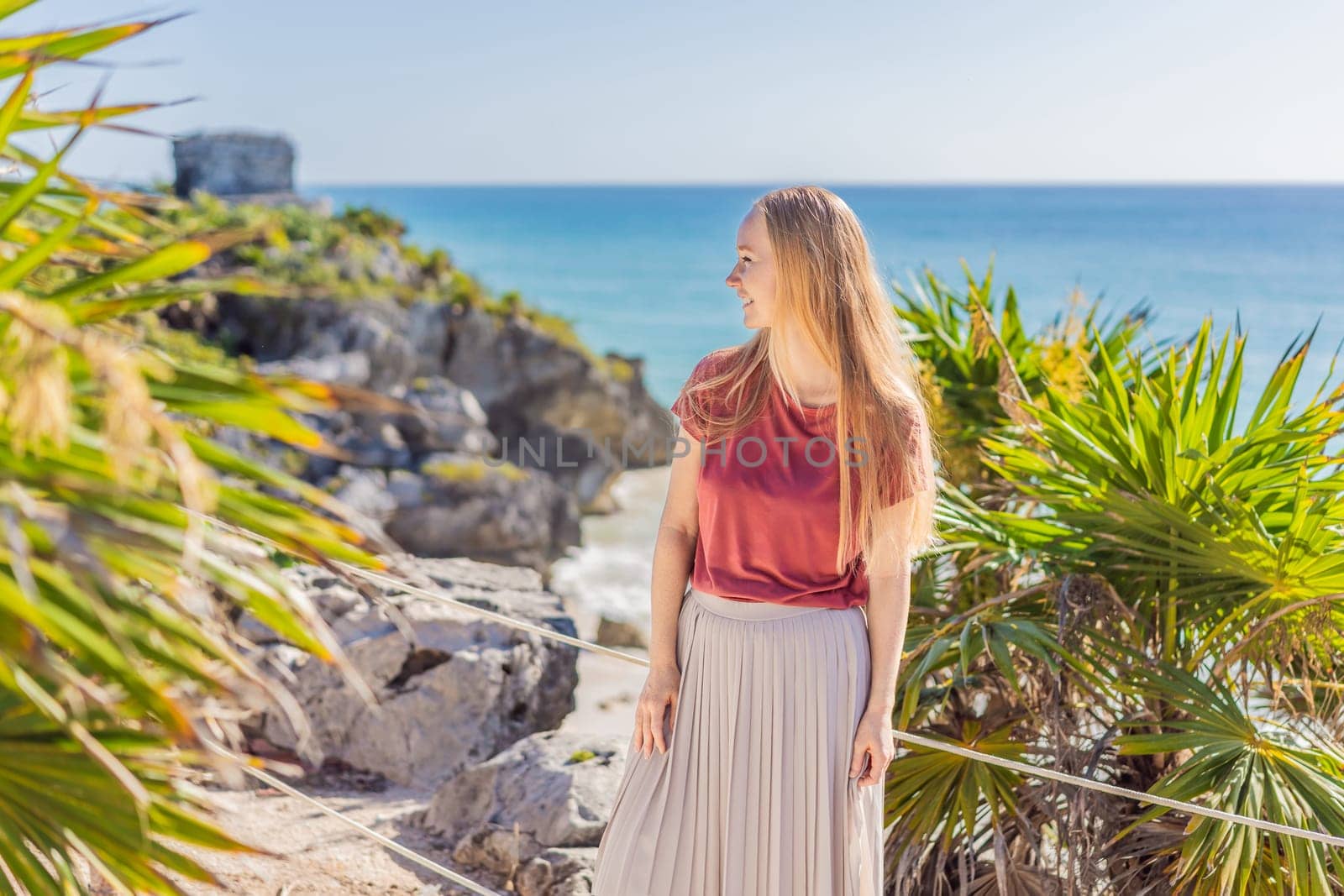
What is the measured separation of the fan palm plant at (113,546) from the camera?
45.6 inches

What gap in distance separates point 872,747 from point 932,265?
54660 millimetres

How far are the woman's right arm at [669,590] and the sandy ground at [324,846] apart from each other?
1.16 m

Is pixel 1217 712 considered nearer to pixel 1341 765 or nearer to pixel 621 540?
pixel 1341 765

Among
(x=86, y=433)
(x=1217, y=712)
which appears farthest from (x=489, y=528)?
(x=86, y=433)

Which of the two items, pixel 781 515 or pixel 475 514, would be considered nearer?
pixel 781 515

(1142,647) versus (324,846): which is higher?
(1142,647)

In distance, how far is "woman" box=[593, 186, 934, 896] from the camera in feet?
7.52

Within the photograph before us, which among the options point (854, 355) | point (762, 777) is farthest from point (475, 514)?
point (854, 355)

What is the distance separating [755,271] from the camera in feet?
7.57

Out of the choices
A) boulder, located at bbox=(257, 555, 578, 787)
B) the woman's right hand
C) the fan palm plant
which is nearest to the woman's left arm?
the woman's right hand

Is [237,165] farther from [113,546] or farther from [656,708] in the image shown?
[113,546]

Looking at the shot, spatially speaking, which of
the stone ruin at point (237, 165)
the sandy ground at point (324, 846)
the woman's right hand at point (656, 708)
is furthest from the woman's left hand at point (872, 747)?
the stone ruin at point (237, 165)

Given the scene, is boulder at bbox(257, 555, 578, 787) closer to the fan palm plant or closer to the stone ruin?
the fan palm plant

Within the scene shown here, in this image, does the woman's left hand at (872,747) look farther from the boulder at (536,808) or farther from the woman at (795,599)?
the boulder at (536,808)
